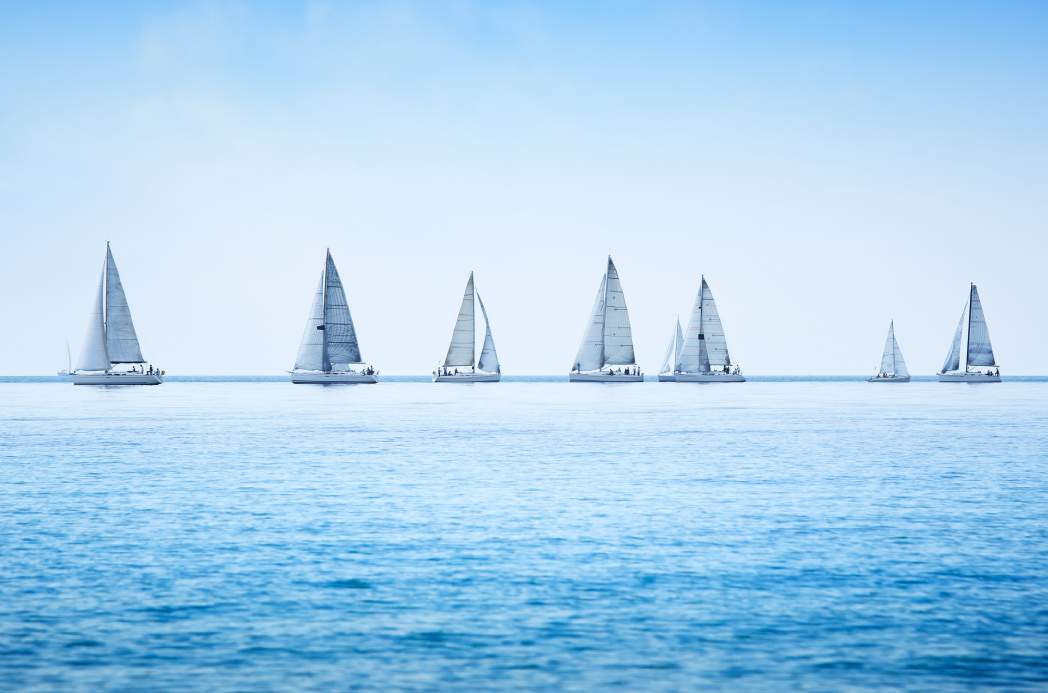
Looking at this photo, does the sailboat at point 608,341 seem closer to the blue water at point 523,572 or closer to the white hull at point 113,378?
the white hull at point 113,378

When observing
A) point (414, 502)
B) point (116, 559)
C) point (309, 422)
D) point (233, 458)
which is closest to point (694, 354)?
point (309, 422)

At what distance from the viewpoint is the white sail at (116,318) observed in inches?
4902

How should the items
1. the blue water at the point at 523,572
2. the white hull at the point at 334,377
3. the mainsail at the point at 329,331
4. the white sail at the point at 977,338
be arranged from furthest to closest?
1. the white sail at the point at 977,338
2. the white hull at the point at 334,377
3. the mainsail at the point at 329,331
4. the blue water at the point at 523,572

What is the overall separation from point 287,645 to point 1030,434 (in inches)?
2190

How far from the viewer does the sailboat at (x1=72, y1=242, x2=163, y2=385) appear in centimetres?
12494

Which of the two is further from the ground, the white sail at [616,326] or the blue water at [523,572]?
the white sail at [616,326]

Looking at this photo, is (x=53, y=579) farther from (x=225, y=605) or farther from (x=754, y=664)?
(x=754, y=664)

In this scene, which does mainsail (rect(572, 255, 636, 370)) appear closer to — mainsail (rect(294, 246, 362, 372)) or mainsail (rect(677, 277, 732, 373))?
mainsail (rect(677, 277, 732, 373))

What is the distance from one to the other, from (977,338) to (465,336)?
8454 cm

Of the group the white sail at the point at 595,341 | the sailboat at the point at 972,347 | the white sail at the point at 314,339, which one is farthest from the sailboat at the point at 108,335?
the sailboat at the point at 972,347

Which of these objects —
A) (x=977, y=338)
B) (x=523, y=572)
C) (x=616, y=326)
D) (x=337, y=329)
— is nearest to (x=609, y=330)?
(x=616, y=326)

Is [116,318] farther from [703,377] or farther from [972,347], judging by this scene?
[972,347]

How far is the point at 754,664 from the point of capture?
1430 cm

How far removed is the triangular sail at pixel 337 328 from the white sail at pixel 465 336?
66.9 feet
